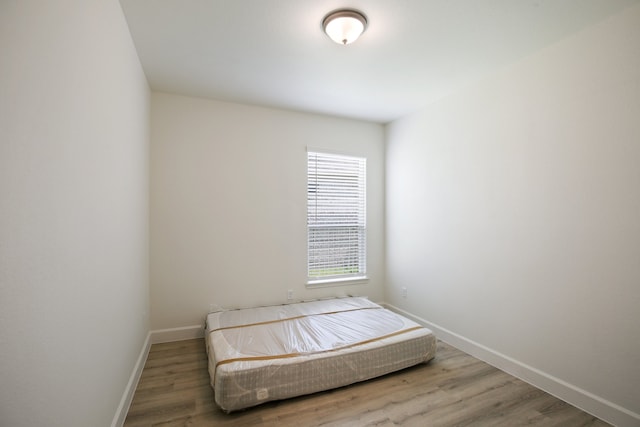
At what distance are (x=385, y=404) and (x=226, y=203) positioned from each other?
262 centimetres

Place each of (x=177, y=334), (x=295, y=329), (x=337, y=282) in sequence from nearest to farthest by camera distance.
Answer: (x=295, y=329), (x=177, y=334), (x=337, y=282)

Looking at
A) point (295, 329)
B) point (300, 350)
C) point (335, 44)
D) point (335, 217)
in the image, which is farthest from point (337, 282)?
point (335, 44)

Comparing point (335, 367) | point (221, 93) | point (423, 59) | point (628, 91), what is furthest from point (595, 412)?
point (221, 93)

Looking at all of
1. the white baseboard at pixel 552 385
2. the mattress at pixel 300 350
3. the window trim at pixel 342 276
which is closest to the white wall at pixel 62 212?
the mattress at pixel 300 350

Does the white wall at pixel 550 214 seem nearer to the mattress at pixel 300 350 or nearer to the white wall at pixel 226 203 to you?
the mattress at pixel 300 350

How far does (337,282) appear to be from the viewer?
398 centimetres

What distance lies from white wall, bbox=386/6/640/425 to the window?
1040 mm

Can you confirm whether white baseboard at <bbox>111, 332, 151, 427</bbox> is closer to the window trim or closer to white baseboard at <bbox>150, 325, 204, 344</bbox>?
white baseboard at <bbox>150, 325, 204, 344</bbox>

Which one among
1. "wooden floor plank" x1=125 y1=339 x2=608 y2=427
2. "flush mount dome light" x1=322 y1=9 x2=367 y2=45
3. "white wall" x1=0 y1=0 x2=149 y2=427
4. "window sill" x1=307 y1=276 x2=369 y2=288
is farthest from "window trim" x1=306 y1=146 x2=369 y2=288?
"white wall" x1=0 y1=0 x2=149 y2=427

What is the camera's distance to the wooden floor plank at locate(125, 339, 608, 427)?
77.2 inches

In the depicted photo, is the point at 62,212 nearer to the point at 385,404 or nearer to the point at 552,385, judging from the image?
the point at 385,404

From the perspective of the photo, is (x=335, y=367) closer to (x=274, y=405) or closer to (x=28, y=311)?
(x=274, y=405)

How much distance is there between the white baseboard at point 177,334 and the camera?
313 centimetres

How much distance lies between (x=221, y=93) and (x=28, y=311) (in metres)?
2.87
